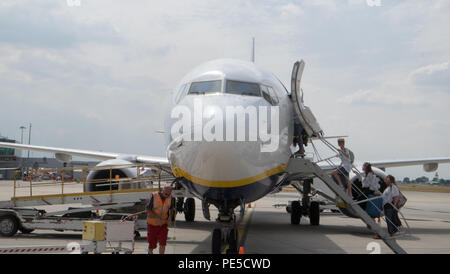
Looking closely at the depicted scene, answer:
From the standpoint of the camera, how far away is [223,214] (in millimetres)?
7707

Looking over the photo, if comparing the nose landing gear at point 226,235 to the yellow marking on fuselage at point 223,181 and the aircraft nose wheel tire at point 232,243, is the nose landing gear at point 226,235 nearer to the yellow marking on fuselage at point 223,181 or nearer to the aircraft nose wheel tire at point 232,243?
the aircraft nose wheel tire at point 232,243

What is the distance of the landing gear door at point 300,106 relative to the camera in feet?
28.7

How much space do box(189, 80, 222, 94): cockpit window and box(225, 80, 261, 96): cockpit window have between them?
6.1 inches

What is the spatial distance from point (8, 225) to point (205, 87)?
615 centimetres

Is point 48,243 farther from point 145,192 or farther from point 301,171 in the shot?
point 301,171

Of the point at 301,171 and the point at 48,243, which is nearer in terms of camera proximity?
the point at 301,171

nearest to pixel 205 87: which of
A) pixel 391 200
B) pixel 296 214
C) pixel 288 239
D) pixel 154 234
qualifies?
pixel 154 234

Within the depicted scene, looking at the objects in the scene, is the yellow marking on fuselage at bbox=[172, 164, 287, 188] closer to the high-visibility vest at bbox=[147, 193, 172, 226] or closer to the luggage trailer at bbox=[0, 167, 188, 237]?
the high-visibility vest at bbox=[147, 193, 172, 226]

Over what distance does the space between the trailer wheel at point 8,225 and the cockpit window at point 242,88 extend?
6357 mm

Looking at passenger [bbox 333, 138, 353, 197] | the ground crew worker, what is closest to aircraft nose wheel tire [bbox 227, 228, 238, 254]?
the ground crew worker

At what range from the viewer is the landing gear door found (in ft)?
28.7

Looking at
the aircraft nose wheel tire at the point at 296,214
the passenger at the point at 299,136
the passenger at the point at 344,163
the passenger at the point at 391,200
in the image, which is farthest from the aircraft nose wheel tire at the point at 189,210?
the passenger at the point at 391,200
